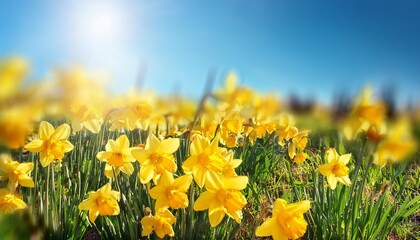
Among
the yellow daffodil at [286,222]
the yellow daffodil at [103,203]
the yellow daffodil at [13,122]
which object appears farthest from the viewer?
the yellow daffodil at [103,203]

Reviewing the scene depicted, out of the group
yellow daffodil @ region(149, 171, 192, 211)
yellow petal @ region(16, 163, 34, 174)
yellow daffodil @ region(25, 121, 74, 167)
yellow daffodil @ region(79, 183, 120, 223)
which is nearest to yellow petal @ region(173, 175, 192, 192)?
yellow daffodil @ region(149, 171, 192, 211)

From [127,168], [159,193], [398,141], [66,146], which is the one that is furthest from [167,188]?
[398,141]

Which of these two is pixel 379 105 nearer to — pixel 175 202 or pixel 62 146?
pixel 175 202

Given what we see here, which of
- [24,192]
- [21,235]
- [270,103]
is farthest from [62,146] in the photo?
[21,235]

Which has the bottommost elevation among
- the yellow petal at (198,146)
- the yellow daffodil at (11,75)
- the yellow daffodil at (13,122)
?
the yellow petal at (198,146)

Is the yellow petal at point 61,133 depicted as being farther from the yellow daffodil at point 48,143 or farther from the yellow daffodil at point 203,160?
the yellow daffodil at point 203,160

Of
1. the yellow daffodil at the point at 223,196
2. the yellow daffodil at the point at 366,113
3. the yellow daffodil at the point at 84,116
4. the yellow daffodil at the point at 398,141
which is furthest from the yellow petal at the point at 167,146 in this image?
the yellow daffodil at the point at 398,141
